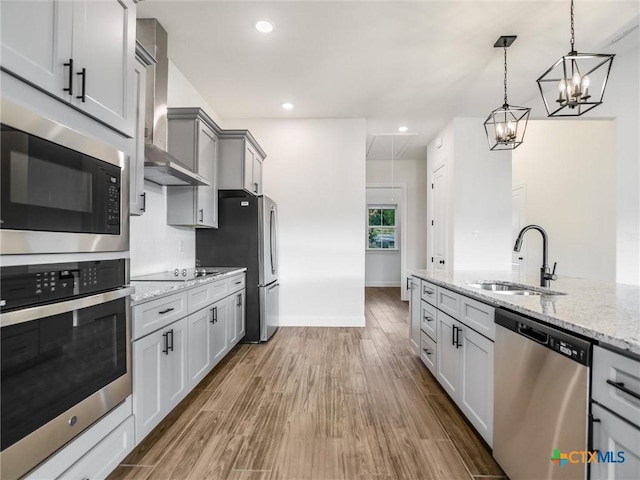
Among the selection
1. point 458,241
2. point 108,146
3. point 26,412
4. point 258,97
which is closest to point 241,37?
point 258,97

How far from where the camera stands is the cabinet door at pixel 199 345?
7.72ft

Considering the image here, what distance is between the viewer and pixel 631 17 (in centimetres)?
261

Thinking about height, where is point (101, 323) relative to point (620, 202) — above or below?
below

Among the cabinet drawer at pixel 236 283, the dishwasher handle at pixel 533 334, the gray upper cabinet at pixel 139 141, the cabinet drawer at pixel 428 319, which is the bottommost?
the cabinet drawer at pixel 428 319

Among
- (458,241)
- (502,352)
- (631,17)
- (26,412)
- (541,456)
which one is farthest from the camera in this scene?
(458,241)

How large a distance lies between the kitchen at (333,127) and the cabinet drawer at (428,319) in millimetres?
248

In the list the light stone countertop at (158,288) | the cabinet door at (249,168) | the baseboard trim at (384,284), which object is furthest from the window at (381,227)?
the light stone countertop at (158,288)

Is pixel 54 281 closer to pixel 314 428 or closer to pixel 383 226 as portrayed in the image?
pixel 314 428

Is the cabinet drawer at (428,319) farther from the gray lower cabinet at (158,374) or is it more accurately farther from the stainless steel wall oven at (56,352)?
the stainless steel wall oven at (56,352)

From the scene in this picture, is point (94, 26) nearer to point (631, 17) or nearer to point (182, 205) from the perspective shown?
point (182, 205)

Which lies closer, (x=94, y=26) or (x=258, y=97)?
(x=94, y=26)

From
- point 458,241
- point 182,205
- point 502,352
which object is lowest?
point 502,352

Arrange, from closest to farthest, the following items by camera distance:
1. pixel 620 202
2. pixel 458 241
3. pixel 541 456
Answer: pixel 541 456
pixel 620 202
pixel 458 241

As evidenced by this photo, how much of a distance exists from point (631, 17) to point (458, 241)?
2.82 meters
